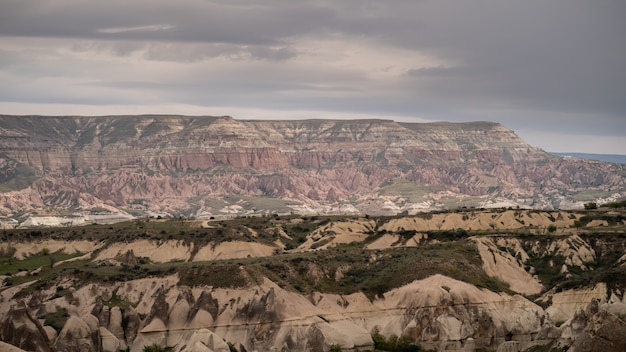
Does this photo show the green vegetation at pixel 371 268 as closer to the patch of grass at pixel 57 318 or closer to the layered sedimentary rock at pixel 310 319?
the layered sedimentary rock at pixel 310 319

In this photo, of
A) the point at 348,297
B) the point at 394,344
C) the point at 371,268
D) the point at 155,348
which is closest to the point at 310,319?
the point at 348,297

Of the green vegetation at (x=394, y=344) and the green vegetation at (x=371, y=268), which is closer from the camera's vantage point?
the green vegetation at (x=394, y=344)

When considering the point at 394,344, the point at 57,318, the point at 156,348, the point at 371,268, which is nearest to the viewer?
the point at 394,344

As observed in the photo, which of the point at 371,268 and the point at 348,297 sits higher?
the point at 371,268

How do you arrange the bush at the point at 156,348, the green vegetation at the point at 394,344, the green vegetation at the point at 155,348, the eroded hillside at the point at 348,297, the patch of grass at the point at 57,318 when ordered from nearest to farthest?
the green vegetation at the point at 394,344, the eroded hillside at the point at 348,297, the bush at the point at 156,348, the green vegetation at the point at 155,348, the patch of grass at the point at 57,318

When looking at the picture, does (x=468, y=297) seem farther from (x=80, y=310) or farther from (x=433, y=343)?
(x=80, y=310)

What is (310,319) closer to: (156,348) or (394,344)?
(394,344)

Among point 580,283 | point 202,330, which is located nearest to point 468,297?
point 580,283

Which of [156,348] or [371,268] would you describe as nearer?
[156,348]

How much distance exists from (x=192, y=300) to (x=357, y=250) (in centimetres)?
3744

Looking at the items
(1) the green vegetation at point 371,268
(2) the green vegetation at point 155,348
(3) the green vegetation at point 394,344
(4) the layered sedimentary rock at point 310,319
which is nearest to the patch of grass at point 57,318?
(4) the layered sedimentary rock at point 310,319

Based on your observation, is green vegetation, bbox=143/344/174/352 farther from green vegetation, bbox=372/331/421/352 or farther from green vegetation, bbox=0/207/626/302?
green vegetation, bbox=372/331/421/352

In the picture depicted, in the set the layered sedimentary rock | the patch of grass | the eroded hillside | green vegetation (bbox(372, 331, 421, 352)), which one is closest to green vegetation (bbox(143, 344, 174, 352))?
the eroded hillside

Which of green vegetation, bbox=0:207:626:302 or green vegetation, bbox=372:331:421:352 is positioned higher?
green vegetation, bbox=0:207:626:302
